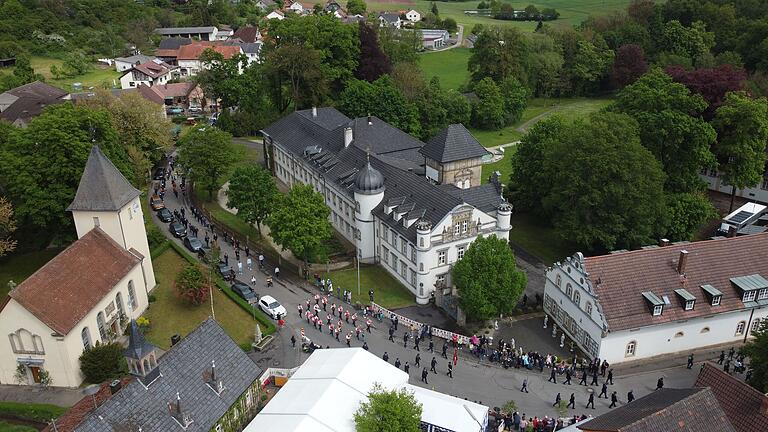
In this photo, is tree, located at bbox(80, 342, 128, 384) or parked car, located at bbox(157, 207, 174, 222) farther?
parked car, located at bbox(157, 207, 174, 222)

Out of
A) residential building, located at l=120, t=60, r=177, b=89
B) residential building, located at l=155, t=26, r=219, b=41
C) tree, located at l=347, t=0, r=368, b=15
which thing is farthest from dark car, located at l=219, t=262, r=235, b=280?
tree, located at l=347, t=0, r=368, b=15

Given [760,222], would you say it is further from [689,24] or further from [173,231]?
[689,24]

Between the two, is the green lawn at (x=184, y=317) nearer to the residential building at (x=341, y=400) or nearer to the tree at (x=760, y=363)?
the residential building at (x=341, y=400)

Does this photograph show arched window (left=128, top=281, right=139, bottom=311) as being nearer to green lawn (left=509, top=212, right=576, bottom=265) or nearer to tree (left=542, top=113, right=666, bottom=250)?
green lawn (left=509, top=212, right=576, bottom=265)

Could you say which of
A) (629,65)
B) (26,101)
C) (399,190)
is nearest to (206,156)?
(399,190)

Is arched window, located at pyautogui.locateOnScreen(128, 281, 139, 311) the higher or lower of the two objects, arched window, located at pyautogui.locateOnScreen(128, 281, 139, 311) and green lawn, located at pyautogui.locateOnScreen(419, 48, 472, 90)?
the higher

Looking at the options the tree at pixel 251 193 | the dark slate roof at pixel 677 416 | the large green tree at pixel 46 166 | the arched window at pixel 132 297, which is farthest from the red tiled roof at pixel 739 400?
the large green tree at pixel 46 166

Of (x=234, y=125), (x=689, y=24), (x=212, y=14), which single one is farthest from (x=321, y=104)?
(x=212, y=14)
